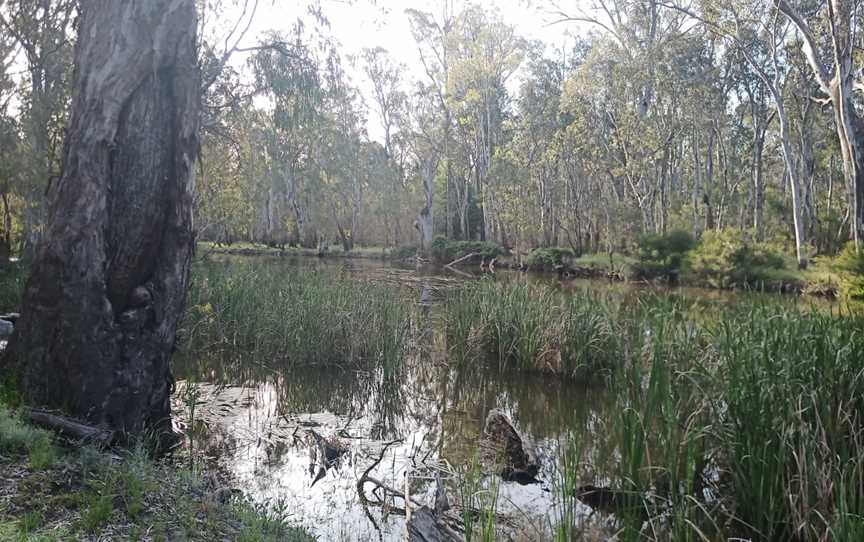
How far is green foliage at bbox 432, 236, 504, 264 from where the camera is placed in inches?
1058

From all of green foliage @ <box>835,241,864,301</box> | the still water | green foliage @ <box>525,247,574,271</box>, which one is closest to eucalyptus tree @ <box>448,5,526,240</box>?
green foliage @ <box>525,247,574,271</box>

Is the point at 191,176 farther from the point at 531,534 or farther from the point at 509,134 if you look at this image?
the point at 509,134

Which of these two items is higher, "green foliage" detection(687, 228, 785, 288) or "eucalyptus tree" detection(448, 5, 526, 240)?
"eucalyptus tree" detection(448, 5, 526, 240)

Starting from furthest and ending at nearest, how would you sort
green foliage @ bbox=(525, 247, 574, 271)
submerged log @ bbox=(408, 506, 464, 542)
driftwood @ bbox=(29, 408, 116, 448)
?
green foliage @ bbox=(525, 247, 574, 271)
driftwood @ bbox=(29, 408, 116, 448)
submerged log @ bbox=(408, 506, 464, 542)

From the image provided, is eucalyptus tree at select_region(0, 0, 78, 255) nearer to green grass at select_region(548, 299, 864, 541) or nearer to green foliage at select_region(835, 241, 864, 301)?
green grass at select_region(548, 299, 864, 541)

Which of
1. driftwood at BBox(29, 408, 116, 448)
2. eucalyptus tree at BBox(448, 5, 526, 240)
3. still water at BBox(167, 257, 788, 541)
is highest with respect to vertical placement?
eucalyptus tree at BBox(448, 5, 526, 240)

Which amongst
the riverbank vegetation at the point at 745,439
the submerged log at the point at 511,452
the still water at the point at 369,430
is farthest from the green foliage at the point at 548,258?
the submerged log at the point at 511,452

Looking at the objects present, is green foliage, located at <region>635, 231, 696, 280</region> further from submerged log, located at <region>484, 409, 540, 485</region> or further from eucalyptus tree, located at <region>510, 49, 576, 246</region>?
submerged log, located at <region>484, 409, 540, 485</region>

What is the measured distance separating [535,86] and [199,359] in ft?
84.8

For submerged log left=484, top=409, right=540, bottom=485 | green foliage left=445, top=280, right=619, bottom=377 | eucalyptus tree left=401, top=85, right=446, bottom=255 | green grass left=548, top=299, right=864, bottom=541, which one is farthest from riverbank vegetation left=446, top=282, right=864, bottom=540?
eucalyptus tree left=401, top=85, right=446, bottom=255

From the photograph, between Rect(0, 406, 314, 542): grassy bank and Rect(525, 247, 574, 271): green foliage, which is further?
Rect(525, 247, 574, 271): green foliage

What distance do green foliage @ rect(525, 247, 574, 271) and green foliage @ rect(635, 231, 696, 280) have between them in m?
3.78

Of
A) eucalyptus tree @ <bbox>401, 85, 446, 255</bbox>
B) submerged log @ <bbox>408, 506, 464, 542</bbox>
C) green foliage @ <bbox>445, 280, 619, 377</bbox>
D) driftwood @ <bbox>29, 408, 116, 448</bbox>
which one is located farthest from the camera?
eucalyptus tree @ <bbox>401, 85, 446, 255</bbox>

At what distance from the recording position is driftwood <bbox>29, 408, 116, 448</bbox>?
121 inches
